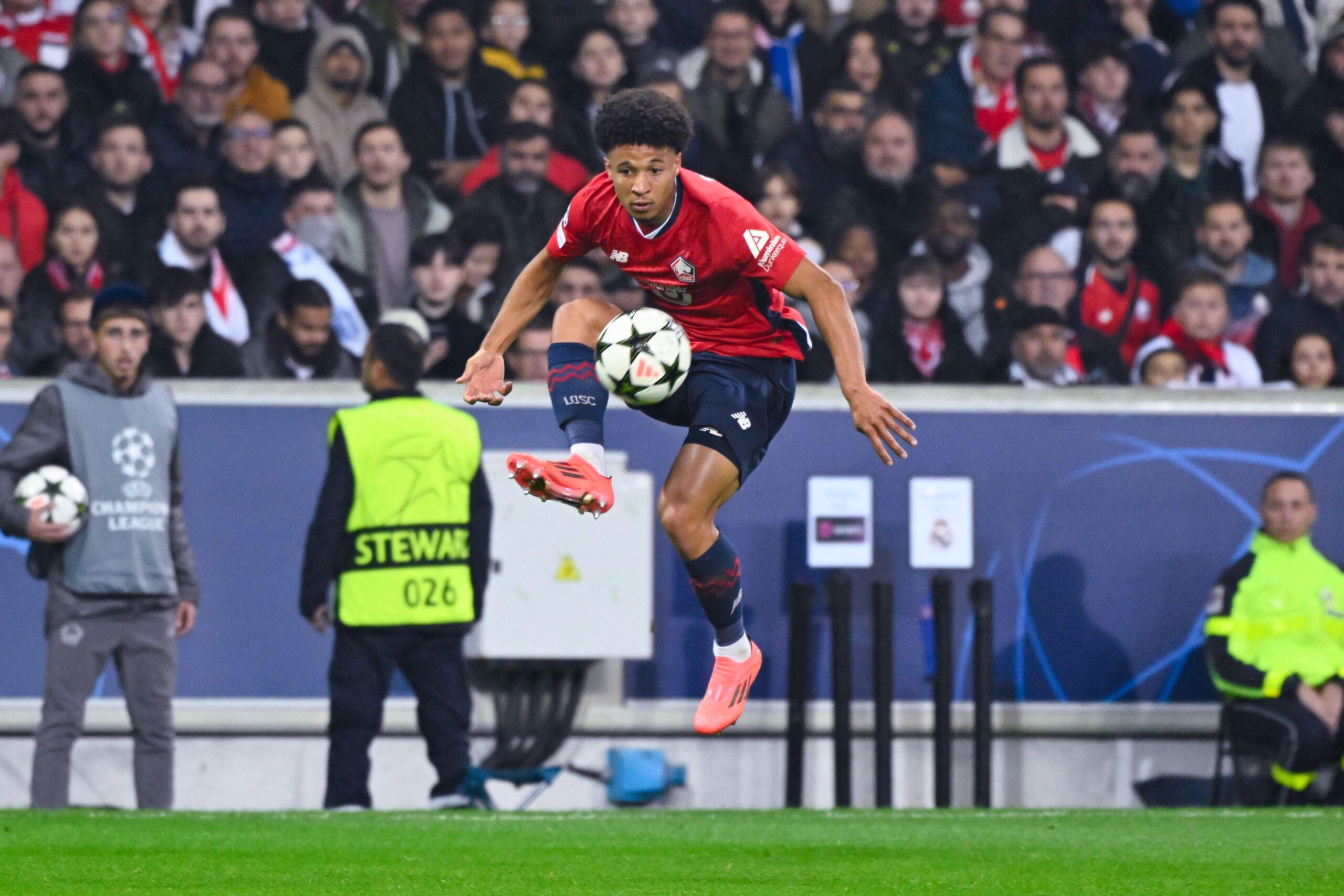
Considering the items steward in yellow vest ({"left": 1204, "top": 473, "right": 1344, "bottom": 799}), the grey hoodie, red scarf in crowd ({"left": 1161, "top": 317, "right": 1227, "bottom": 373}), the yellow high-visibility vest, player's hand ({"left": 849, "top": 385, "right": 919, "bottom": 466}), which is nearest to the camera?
player's hand ({"left": 849, "top": 385, "right": 919, "bottom": 466})

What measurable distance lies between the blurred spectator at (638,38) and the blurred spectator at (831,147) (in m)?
0.90

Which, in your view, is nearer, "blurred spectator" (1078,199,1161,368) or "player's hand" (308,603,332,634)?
"player's hand" (308,603,332,634)

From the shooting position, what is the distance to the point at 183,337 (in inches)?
346

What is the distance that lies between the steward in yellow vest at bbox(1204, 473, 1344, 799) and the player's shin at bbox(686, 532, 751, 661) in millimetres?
3367

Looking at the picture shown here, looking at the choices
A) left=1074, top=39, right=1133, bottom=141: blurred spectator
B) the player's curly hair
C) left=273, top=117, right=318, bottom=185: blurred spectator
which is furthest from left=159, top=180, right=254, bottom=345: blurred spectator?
left=1074, top=39, right=1133, bottom=141: blurred spectator

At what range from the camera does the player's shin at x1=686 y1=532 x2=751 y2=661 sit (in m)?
5.61

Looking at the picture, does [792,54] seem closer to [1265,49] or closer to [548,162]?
[548,162]

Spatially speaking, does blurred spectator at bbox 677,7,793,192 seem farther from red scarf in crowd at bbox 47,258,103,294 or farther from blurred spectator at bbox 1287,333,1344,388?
red scarf in crowd at bbox 47,258,103,294

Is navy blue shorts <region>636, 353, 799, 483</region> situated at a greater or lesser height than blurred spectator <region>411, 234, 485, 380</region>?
lesser

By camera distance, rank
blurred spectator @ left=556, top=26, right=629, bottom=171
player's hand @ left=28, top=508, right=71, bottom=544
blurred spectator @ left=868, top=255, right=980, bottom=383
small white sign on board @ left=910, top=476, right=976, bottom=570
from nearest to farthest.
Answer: player's hand @ left=28, top=508, right=71, bottom=544 < small white sign on board @ left=910, top=476, right=976, bottom=570 < blurred spectator @ left=868, top=255, right=980, bottom=383 < blurred spectator @ left=556, top=26, right=629, bottom=171

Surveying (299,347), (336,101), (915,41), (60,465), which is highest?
(915,41)

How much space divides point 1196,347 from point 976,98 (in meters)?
2.00

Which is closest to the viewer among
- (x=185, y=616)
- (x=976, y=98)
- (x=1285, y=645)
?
(x=185, y=616)

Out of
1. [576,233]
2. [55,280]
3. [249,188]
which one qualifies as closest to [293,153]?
[249,188]
